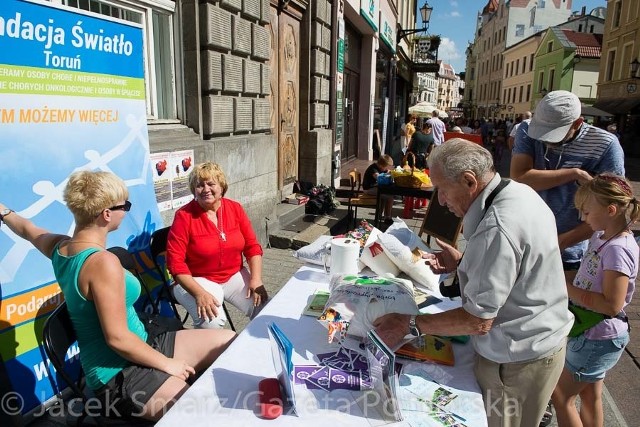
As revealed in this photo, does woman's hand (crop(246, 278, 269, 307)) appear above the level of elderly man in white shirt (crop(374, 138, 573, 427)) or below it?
below

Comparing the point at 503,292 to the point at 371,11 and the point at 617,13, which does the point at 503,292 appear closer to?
the point at 371,11

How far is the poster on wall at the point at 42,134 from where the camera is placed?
6.99 feet

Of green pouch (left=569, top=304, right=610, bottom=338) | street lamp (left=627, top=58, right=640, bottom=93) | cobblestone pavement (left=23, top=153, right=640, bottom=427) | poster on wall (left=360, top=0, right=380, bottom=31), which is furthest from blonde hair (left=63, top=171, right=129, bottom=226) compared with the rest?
street lamp (left=627, top=58, right=640, bottom=93)

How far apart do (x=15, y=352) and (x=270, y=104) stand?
188 inches

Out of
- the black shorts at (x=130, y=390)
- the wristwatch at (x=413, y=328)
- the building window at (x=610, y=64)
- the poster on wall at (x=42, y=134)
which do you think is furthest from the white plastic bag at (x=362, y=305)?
the building window at (x=610, y=64)

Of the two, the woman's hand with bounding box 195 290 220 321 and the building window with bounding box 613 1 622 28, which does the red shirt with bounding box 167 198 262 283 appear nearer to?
the woman's hand with bounding box 195 290 220 321

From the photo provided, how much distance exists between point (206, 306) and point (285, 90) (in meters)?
5.06

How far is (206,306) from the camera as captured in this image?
2699mm

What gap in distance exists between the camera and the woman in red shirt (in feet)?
9.13

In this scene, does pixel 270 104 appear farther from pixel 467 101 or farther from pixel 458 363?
pixel 467 101

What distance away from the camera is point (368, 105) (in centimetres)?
1292

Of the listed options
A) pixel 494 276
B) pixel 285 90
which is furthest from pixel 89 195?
pixel 285 90

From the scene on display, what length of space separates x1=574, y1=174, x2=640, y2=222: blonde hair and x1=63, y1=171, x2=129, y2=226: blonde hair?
2.10 meters

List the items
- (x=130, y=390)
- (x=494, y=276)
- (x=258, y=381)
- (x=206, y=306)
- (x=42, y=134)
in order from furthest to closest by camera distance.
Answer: (x=206, y=306), (x=42, y=134), (x=130, y=390), (x=258, y=381), (x=494, y=276)
